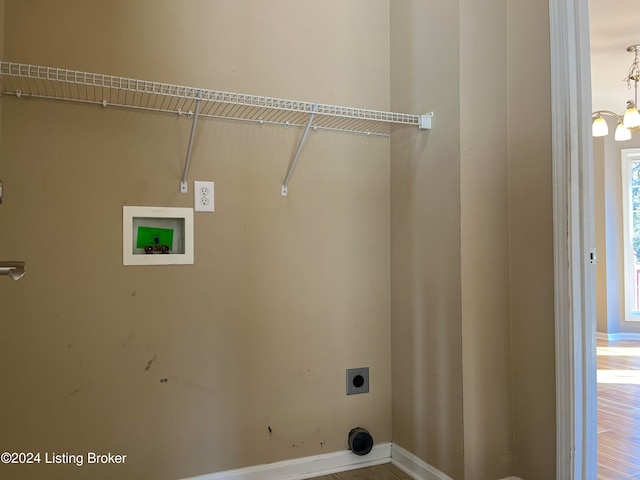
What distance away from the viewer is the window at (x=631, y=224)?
5031mm

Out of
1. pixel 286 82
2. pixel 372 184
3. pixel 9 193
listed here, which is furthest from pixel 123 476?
pixel 286 82

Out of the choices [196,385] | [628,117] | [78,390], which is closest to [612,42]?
[628,117]

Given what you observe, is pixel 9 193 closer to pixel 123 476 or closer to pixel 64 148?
pixel 64 148

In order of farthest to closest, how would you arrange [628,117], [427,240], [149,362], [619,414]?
[628,117] < [619,414] < [427,240] < [149,362]

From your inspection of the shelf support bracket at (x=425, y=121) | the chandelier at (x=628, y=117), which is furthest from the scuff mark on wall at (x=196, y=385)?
the chandelier at (x=628, y=117)

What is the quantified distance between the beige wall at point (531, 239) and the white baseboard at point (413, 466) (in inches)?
12.4

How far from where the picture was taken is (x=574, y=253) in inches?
62.0

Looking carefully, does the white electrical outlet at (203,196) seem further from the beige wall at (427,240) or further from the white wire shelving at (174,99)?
the beige wall at (427,240)

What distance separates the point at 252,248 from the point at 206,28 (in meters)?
0.90

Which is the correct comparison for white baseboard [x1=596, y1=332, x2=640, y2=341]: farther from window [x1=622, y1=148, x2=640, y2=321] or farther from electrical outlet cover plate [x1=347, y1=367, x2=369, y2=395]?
electrical outlet cover plate [x1=347, y1=367, x2=369, y2=395]

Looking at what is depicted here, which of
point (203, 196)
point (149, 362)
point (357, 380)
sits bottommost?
point (357, 380)

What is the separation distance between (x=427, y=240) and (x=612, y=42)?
8.65 ft

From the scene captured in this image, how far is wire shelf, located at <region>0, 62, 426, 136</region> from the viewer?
1.54 meters

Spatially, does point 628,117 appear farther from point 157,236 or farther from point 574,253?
point 157,236
